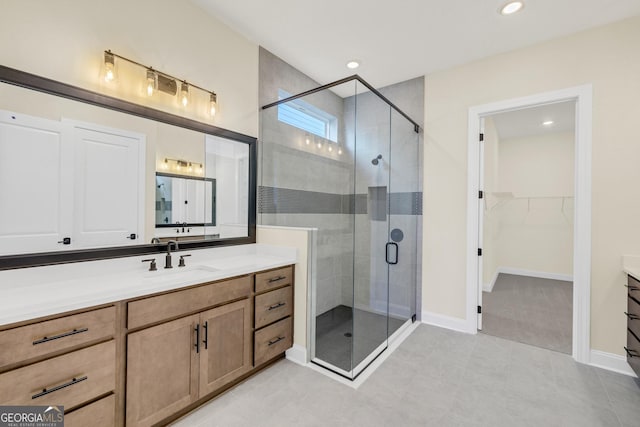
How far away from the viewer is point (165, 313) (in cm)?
157

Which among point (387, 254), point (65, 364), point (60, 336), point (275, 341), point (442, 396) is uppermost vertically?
point (387, 254)

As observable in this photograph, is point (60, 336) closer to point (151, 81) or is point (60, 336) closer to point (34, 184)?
point (34, 184)

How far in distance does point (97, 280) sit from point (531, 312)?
4.59 m

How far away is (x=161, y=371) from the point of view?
1.55 m

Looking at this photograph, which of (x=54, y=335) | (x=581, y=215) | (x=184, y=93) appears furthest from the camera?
(x=581, y=215)

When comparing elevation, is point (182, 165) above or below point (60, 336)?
above

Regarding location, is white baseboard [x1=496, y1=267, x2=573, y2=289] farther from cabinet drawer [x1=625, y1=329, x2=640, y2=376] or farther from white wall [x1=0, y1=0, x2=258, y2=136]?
white wall [x1=0, y1=0, x2=258, y2=136]

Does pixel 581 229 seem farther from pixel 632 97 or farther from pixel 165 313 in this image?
pixel 165 313

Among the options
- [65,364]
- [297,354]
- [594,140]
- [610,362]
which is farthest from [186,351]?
[594,140]

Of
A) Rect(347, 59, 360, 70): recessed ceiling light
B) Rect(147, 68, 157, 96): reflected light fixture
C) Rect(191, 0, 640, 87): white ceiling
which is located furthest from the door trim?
Rect(147, 68, 157, 96): reflected light fixture

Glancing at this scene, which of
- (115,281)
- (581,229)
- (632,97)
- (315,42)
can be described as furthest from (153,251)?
(632,97)

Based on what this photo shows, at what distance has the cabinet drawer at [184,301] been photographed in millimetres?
1459

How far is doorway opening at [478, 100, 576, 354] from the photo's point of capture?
4.23 m

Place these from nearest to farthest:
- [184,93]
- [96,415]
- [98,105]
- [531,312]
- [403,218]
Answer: [96,415], [98,105], [184,93], [403,218], [531,312]
